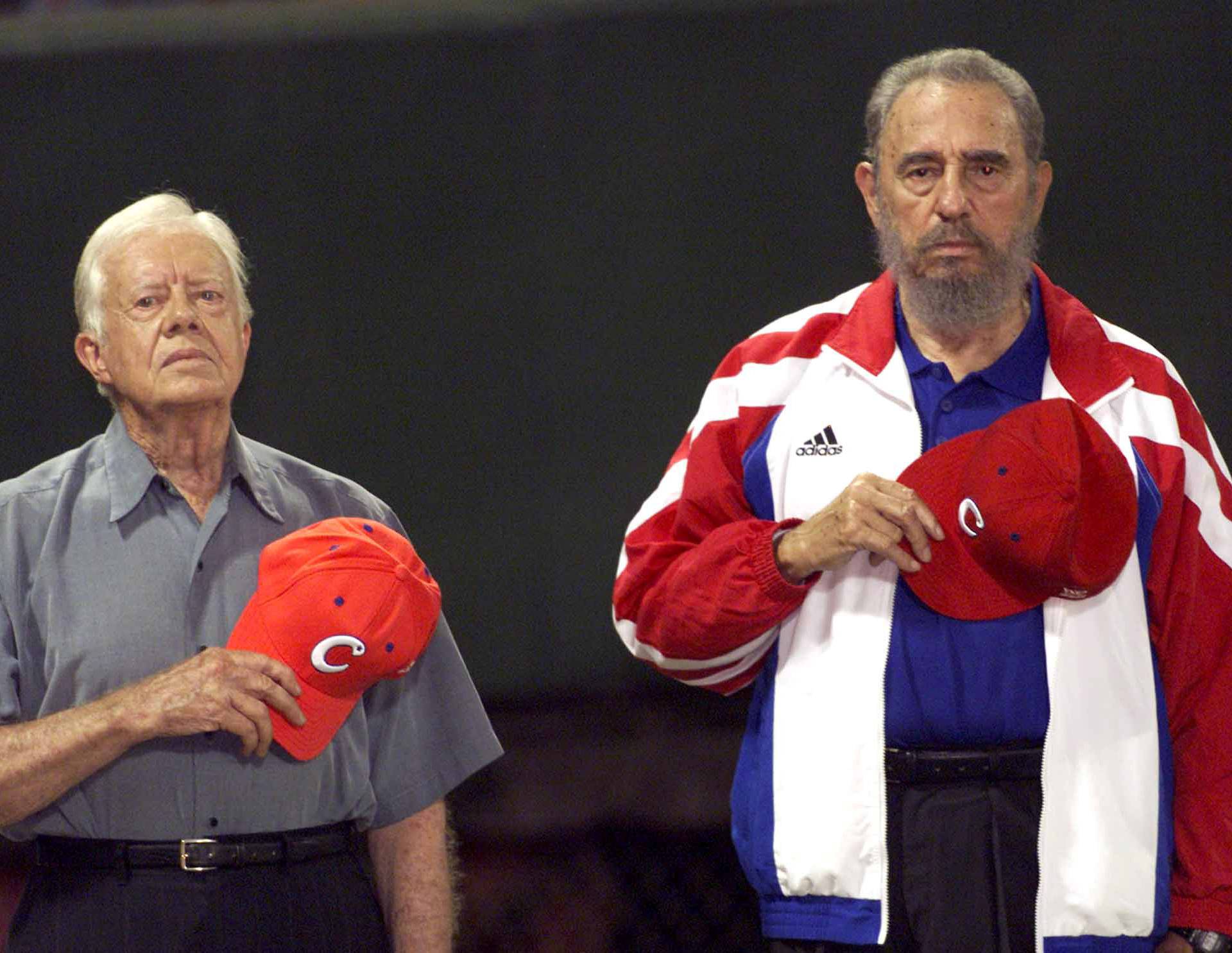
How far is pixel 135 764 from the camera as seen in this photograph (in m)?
1.64

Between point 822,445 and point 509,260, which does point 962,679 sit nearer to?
point 822,445

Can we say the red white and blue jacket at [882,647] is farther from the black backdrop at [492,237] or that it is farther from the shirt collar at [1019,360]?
the black backdrop at [492,237]

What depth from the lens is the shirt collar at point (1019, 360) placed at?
1.80 metres

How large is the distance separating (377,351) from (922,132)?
1.15 metres

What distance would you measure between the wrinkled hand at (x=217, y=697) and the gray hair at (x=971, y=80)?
991 millimetres

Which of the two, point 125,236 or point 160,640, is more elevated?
point 125,236

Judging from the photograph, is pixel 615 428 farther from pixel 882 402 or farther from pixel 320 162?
pixel 882 402

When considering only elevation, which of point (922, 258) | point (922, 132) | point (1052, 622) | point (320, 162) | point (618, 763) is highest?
point (320, 162)

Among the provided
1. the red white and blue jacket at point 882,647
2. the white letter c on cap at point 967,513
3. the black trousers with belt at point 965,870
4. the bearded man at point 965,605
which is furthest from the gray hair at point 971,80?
the black trousers with belt at point 965,870

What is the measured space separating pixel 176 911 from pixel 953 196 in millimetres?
1203

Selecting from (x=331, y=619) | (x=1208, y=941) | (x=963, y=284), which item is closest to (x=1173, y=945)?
(x=1208, y=941)

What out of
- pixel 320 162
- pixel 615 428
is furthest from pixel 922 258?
pixel 320 162

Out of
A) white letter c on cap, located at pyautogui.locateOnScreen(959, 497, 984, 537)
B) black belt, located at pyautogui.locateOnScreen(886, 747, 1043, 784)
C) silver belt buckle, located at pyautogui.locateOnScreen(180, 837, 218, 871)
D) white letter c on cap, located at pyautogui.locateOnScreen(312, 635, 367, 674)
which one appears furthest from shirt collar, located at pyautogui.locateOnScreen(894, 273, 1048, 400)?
silver belt buckle, located at pyautogui.locateOnScreen(180, 837, 218, 871)

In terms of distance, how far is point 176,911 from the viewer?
1604 mm
